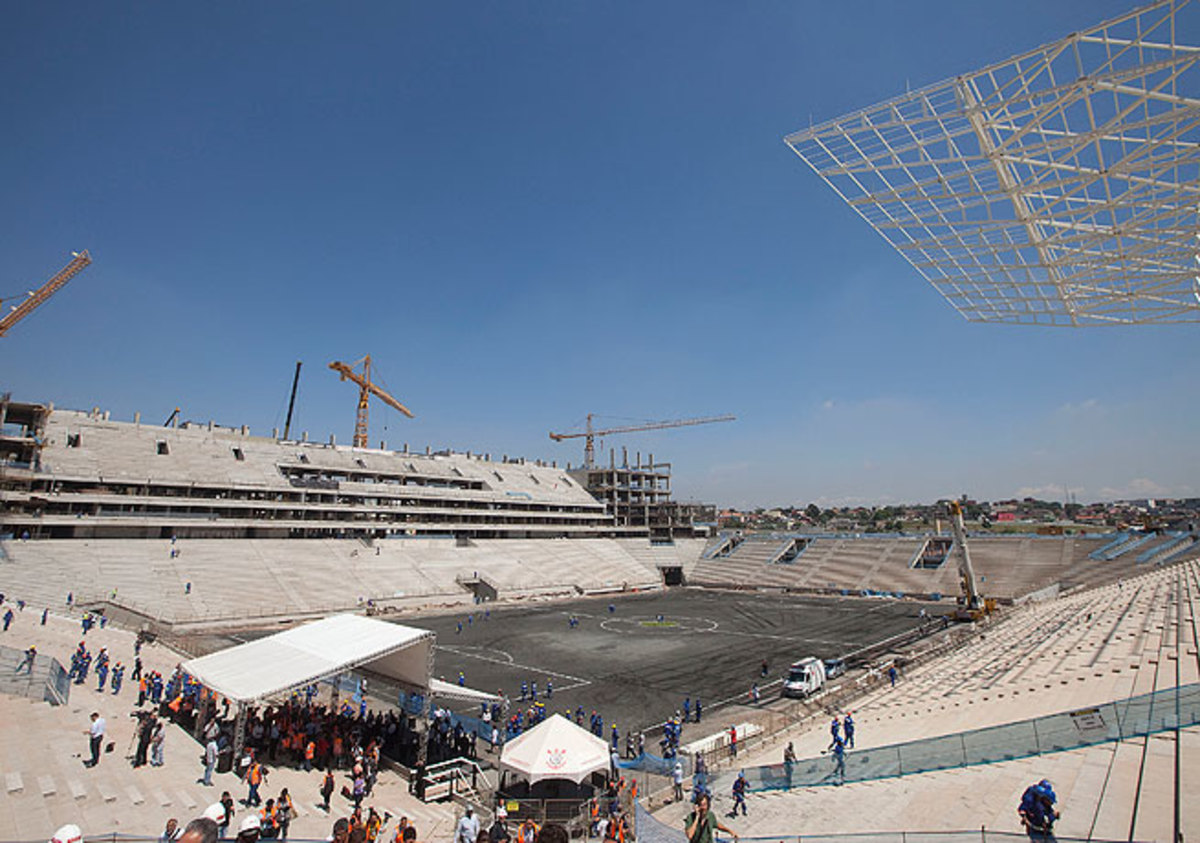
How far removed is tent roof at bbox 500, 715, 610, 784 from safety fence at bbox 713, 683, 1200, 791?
3030mm

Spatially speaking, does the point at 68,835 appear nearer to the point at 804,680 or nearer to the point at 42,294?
the point at 804,680

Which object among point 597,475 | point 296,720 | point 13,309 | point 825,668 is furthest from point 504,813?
point 597,475

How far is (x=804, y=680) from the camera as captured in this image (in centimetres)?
2573

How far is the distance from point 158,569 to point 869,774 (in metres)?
46.4

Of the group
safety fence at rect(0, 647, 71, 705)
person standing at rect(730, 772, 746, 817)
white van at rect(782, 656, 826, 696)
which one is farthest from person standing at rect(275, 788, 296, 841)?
white van at rect(782, 656, 826, 696)

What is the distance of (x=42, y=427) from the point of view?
1807 inches

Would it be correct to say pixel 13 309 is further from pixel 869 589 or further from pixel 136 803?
pixel 869 589

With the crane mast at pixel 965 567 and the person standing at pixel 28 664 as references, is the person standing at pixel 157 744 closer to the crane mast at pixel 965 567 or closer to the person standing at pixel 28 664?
the person standing at pixel 28 664

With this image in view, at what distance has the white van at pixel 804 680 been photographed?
25362 millimetres

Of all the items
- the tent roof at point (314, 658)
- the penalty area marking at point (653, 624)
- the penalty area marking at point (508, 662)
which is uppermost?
the tent roof at point (314, 658)

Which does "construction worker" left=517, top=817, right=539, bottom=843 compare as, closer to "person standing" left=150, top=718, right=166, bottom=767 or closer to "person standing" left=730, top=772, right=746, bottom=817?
"person standing" left=730, top=772, right=746, bottom=817

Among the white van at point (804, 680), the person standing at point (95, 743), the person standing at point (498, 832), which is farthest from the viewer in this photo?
the white van at point (804, 680)

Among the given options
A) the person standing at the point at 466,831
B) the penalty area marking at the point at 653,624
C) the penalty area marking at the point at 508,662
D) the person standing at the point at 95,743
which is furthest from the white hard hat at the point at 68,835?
the penalty area marking at the point at 653,624

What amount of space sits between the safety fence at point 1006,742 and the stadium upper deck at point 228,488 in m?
50.0
